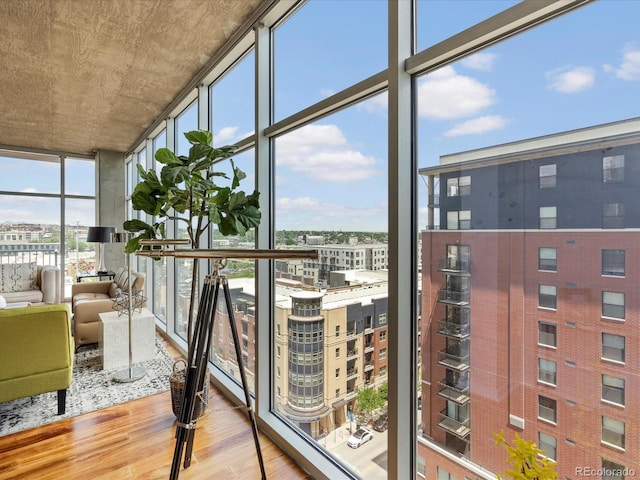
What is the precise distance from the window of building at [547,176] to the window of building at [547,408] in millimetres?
773

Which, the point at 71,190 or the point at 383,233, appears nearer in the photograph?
the point at 383,233

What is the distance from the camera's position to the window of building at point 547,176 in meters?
1.23

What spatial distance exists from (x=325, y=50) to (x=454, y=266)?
5.32 feet

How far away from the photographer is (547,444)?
124 centimetres

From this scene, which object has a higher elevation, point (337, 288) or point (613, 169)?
point (613, 169)

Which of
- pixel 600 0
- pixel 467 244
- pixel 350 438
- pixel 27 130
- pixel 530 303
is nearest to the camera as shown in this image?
pixel 600 0

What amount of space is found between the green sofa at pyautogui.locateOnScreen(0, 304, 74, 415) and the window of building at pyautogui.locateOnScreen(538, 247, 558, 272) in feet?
10.1

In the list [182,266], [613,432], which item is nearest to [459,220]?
[613,432]

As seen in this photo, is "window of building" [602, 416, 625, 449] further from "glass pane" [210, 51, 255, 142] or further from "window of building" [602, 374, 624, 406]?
"glass pane" [210, 51, 255, 142]

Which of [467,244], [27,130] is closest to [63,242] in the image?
[27,130]

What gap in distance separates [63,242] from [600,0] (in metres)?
8.51

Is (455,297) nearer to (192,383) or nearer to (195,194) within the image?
(192,383)

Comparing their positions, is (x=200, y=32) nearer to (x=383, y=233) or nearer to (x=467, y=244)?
(x=383, y=233)

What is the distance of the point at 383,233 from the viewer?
181 cm
